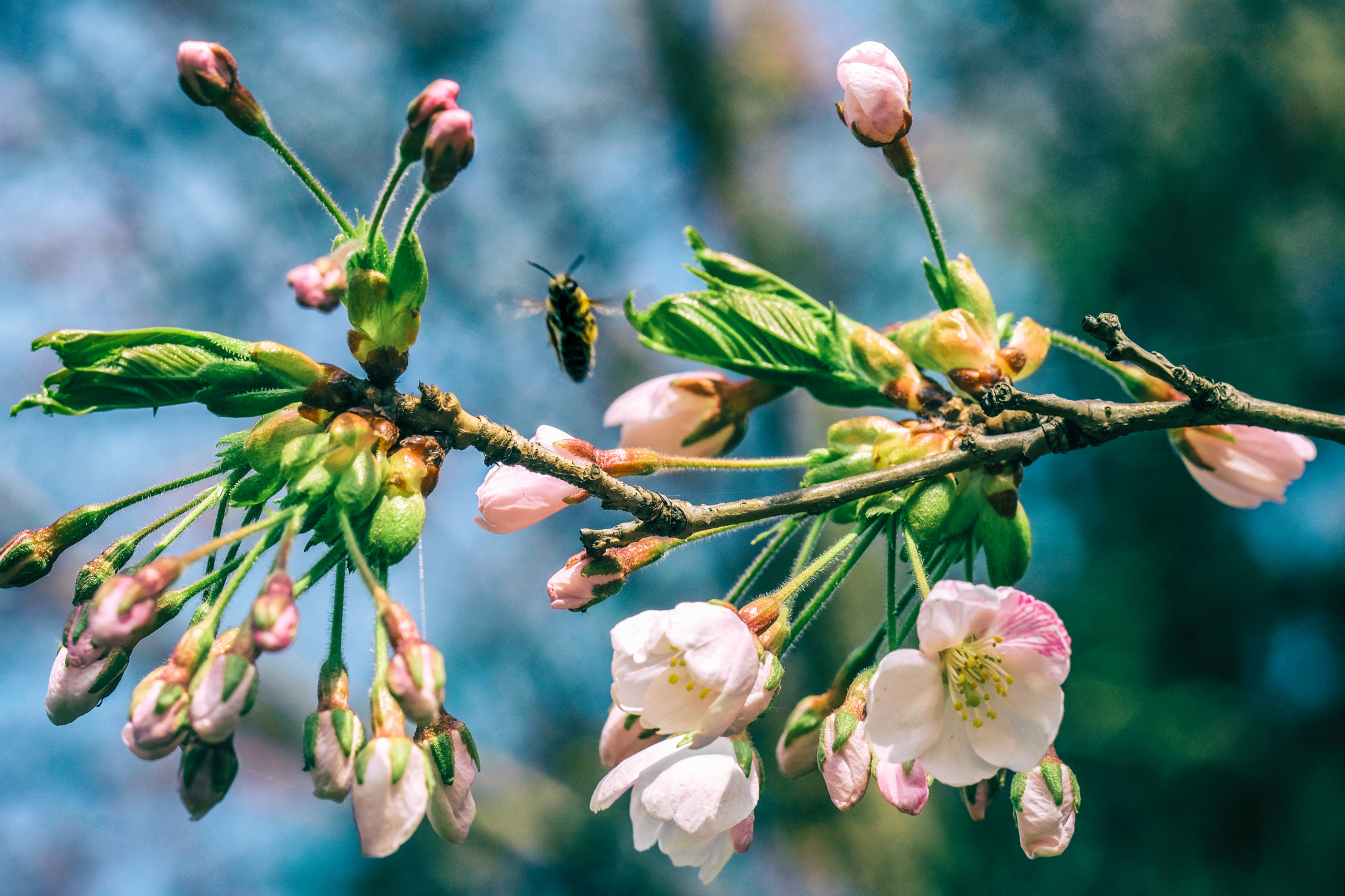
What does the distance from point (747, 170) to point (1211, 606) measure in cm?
208

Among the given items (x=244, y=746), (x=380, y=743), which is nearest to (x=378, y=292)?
(x=380, y=743)

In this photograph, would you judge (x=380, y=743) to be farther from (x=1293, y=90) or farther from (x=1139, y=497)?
(x=1293, y=90)

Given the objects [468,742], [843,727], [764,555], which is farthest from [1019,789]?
[468,742]

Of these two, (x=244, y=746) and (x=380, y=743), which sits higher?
(x=244, y=746)

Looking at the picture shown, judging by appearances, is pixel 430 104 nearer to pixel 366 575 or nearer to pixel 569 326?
pixel 366 575

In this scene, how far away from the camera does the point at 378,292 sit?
48 cm

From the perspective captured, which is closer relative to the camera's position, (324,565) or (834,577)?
(324,565)

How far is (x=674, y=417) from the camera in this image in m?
0.73

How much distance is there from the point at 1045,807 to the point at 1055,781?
0.02 meters

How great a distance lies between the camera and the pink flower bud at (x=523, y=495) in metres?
0.56

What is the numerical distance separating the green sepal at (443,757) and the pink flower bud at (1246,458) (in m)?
0.65

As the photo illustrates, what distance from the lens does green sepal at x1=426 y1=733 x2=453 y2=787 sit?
0.47 meters

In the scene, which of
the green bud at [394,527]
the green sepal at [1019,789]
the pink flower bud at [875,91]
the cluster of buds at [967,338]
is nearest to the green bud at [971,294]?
the cluster of buds at [967,338]

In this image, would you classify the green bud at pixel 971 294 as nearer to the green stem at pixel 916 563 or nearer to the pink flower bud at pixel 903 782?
the green stem at pixel 916 563
